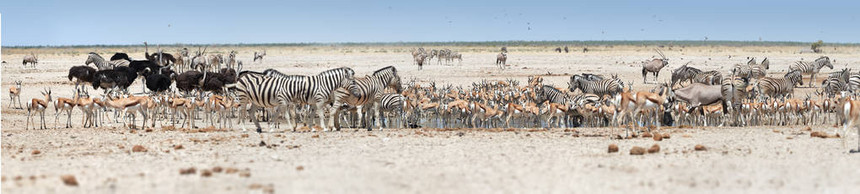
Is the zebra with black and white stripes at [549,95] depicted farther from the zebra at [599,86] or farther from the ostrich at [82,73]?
the ostrich at [82,73]

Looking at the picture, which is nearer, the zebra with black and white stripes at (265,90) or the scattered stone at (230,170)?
the scattered stone at (230,170)

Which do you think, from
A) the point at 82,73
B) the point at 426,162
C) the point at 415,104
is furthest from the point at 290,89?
the point at 82,73

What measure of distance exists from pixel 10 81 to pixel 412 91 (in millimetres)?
19209

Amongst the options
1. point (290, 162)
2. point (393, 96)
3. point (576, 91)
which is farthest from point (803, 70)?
point (290, 162)

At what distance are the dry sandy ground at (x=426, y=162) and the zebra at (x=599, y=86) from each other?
9341mm

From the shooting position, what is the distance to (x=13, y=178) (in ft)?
31.4

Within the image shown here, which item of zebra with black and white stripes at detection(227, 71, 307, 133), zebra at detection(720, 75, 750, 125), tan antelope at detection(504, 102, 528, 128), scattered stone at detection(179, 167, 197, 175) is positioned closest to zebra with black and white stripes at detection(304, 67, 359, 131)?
zebra with black and white stripes at detection(227, 71, 307, 133)

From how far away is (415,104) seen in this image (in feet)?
70.0

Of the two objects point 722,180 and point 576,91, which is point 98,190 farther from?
point 576,91

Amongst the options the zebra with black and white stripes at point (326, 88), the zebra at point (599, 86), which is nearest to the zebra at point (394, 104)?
the zebra with black and white stripes at point (326, 88)

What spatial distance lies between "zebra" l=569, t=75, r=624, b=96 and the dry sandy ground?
30.6 ft

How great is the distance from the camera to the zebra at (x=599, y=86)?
84.9 ft

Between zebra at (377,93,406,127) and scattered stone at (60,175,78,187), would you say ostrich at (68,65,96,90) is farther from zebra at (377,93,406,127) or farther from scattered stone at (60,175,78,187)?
scattered stone at (60,175,78,187)

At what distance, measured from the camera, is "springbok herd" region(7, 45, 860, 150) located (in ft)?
54.5
